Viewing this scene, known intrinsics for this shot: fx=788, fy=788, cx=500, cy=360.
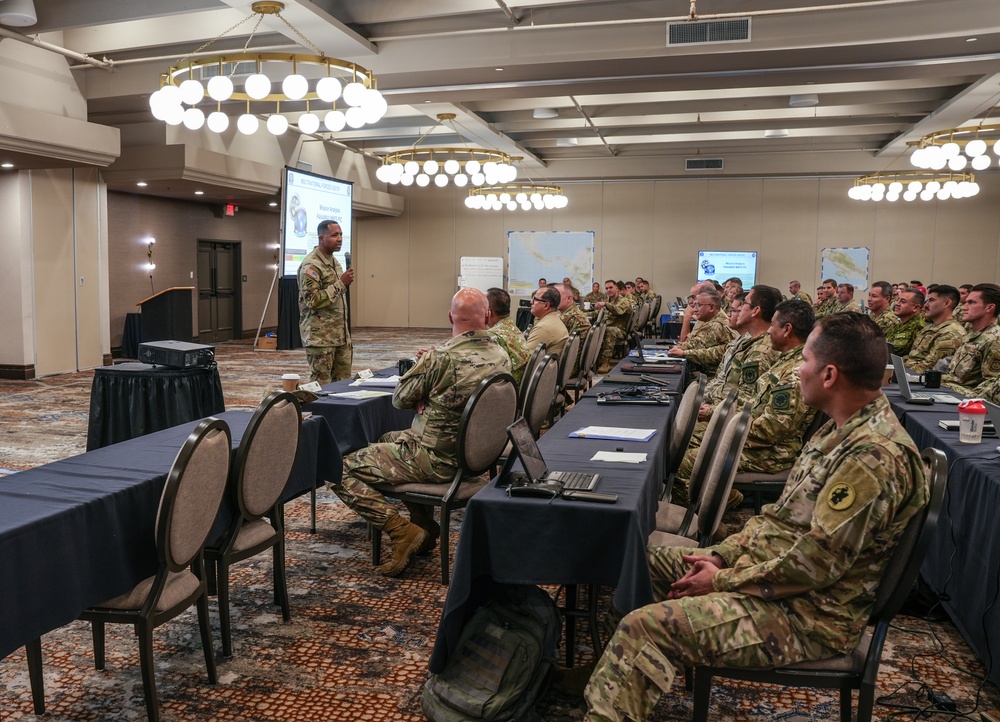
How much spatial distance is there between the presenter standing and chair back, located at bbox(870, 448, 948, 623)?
484 cm

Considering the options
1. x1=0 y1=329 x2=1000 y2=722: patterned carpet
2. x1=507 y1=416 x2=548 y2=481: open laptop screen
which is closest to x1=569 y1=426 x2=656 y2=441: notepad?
x1=507 y1=416 x2=548 y2=481: open laptop screen

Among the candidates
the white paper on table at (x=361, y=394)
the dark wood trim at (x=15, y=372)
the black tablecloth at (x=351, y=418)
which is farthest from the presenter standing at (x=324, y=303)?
the dark wood trim at (x=15, y=372)

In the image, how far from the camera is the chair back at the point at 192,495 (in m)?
2.24

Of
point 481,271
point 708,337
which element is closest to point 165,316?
point 481,271

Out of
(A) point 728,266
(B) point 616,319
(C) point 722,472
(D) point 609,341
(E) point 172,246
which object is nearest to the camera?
(C) point 722,472

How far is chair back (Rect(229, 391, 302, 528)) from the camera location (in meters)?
2.75

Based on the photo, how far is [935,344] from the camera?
6621 mm

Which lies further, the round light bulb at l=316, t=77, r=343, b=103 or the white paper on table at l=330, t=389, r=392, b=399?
the round light bulb at l=316, t=77, r=343, b=103

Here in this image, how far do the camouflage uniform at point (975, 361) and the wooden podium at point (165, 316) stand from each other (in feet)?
34.6

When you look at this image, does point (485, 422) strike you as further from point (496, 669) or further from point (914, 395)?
point (914, 395)

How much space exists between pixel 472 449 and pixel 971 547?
1989 mm

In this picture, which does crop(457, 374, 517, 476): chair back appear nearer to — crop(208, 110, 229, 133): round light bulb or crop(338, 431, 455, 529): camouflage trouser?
crop(338, 431, 455, 529): camouflage trouser

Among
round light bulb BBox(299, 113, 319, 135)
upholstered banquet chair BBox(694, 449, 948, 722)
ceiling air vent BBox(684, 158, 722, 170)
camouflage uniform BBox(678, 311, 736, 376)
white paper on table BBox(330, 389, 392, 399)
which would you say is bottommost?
upholstered banquet chair BBox(694, 449, 948, 722)

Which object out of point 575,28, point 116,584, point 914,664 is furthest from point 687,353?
point 116,584
